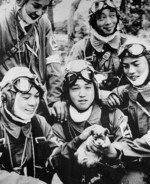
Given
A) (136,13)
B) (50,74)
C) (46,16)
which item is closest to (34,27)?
(46,16)

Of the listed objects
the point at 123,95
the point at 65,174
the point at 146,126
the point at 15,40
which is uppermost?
the point at 15,40

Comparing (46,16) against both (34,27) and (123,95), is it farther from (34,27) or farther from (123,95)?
(123,95)

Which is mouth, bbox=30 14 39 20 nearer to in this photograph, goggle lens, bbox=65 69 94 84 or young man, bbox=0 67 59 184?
young man, bbox=0 67 59 184

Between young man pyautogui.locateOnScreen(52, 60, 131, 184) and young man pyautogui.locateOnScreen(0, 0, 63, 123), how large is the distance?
0.13 metres

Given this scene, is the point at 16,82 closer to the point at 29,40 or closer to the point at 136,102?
the point at 29,40

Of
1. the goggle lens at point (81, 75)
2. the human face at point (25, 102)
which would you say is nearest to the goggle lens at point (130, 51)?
the goggle lens at point (81, 75)

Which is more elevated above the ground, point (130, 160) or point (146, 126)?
point (146, 126)

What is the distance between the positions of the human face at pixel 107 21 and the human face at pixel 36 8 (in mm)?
388

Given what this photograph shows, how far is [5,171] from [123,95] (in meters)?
1.01

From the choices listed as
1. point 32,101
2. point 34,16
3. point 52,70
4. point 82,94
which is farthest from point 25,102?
point 34,16

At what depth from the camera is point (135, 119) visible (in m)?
3.69

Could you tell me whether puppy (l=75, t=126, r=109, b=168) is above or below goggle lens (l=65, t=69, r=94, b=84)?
below

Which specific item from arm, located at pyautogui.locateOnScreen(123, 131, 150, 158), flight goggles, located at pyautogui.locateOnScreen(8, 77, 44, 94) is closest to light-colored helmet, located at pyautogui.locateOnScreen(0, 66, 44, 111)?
flight goggles, located at pyautogui.locateOnScreen(8, 77, 44, 94)

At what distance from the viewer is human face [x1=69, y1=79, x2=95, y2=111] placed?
367 centimetres
